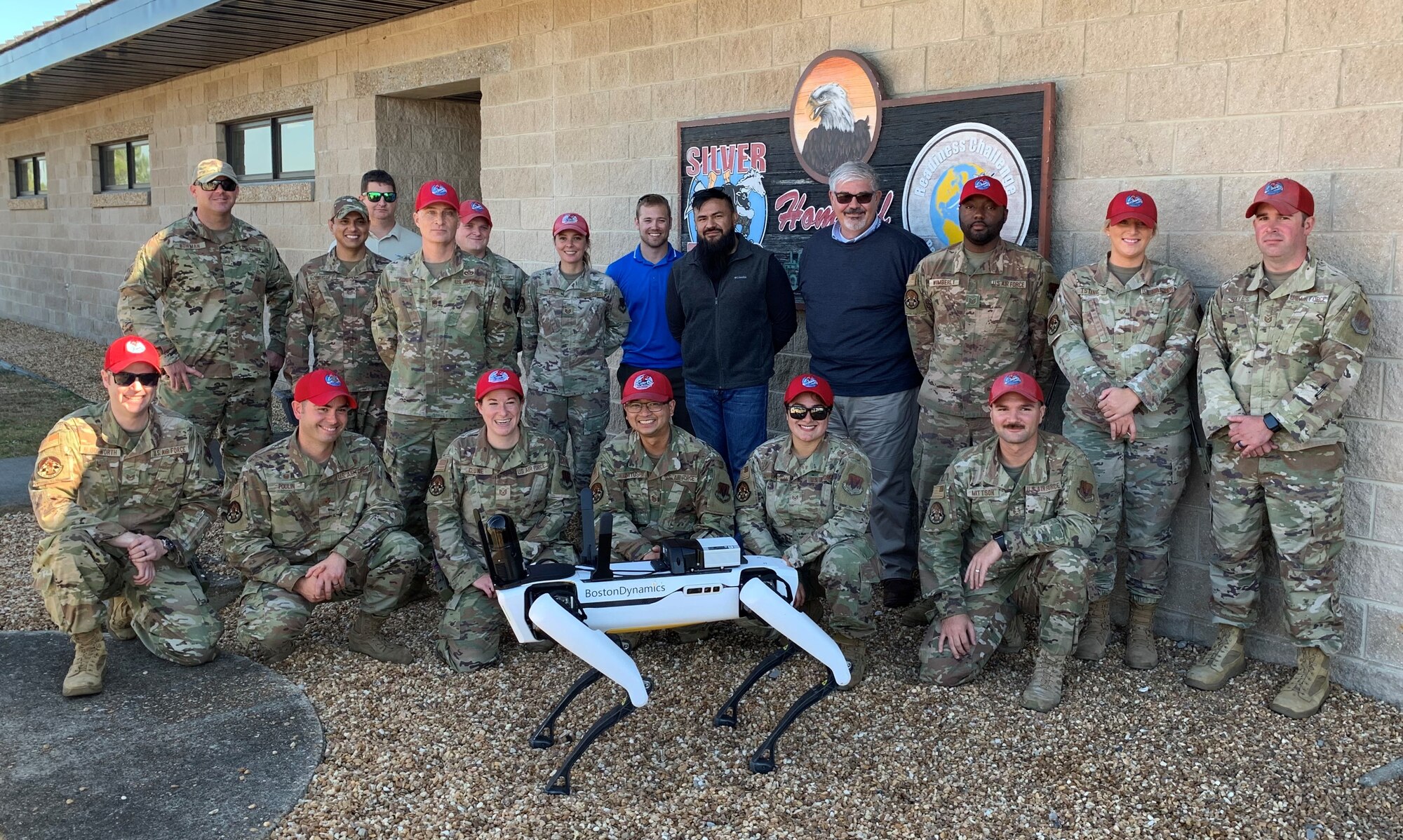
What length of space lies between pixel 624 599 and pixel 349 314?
2966 mm

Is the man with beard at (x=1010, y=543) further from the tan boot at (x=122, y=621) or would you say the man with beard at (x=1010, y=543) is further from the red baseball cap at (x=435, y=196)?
the tan boot at (x=122, y=621)

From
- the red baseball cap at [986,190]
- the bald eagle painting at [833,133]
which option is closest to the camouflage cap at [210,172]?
the bald eagle painting at [833,133]

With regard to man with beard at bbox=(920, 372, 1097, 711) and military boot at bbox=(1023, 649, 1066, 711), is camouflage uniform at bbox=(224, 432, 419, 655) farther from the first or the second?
military boot at bbox=(1023, 649, 1066, 711)

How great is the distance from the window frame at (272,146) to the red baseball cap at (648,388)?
6040 mm

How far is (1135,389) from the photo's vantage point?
4172mm

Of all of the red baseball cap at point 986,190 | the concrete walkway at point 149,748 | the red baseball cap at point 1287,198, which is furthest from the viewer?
the red baseball cap at point 986,190

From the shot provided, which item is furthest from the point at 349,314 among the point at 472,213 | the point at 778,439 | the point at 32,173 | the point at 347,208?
the point at 32,173

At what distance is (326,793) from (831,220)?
11.5 feet

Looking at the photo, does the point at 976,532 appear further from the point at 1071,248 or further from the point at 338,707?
the point at 338,707

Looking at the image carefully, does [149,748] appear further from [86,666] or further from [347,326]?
[347,326]

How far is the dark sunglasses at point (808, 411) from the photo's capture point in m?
4.31

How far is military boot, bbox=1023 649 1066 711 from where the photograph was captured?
394 centimetres

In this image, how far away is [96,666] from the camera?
160 inches

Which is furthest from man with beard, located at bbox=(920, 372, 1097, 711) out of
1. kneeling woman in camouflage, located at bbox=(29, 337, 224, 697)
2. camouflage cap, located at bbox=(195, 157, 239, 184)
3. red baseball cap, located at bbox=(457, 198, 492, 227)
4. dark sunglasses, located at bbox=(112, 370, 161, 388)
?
camouflage cap, located at bbox=(195, 157, 239, 184)
